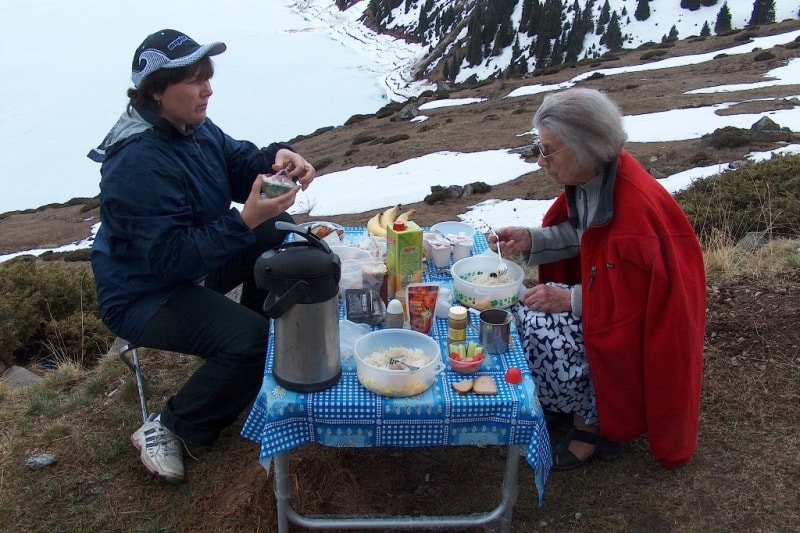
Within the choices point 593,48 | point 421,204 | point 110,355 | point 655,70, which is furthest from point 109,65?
point 110,355

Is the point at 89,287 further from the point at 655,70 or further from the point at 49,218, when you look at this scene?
the point at 655,70

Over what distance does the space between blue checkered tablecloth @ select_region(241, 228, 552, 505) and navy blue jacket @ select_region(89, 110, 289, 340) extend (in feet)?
2.40

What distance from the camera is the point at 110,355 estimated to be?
4.54 metres

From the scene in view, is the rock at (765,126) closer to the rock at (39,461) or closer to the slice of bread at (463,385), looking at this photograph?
the slice of bread at (463,385)

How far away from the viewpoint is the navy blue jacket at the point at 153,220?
8.42 feet

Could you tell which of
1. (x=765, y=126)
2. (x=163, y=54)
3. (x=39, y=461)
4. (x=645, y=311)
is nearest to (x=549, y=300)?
(x=645, y=311)

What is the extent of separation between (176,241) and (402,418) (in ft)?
4.14

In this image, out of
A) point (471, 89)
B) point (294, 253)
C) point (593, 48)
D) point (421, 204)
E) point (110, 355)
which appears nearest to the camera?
point (294, 253)

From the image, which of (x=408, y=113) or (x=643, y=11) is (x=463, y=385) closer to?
(x=408, y=113)

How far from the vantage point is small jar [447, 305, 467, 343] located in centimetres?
235

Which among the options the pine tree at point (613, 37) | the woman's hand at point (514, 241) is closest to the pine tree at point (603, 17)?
the pine tree at point (613, 37)

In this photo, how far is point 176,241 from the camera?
101 inches

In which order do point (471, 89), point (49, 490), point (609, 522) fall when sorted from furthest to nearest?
point (471, 89) < point (49, 490) < point (609, 522)

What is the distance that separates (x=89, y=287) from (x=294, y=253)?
7.96m
